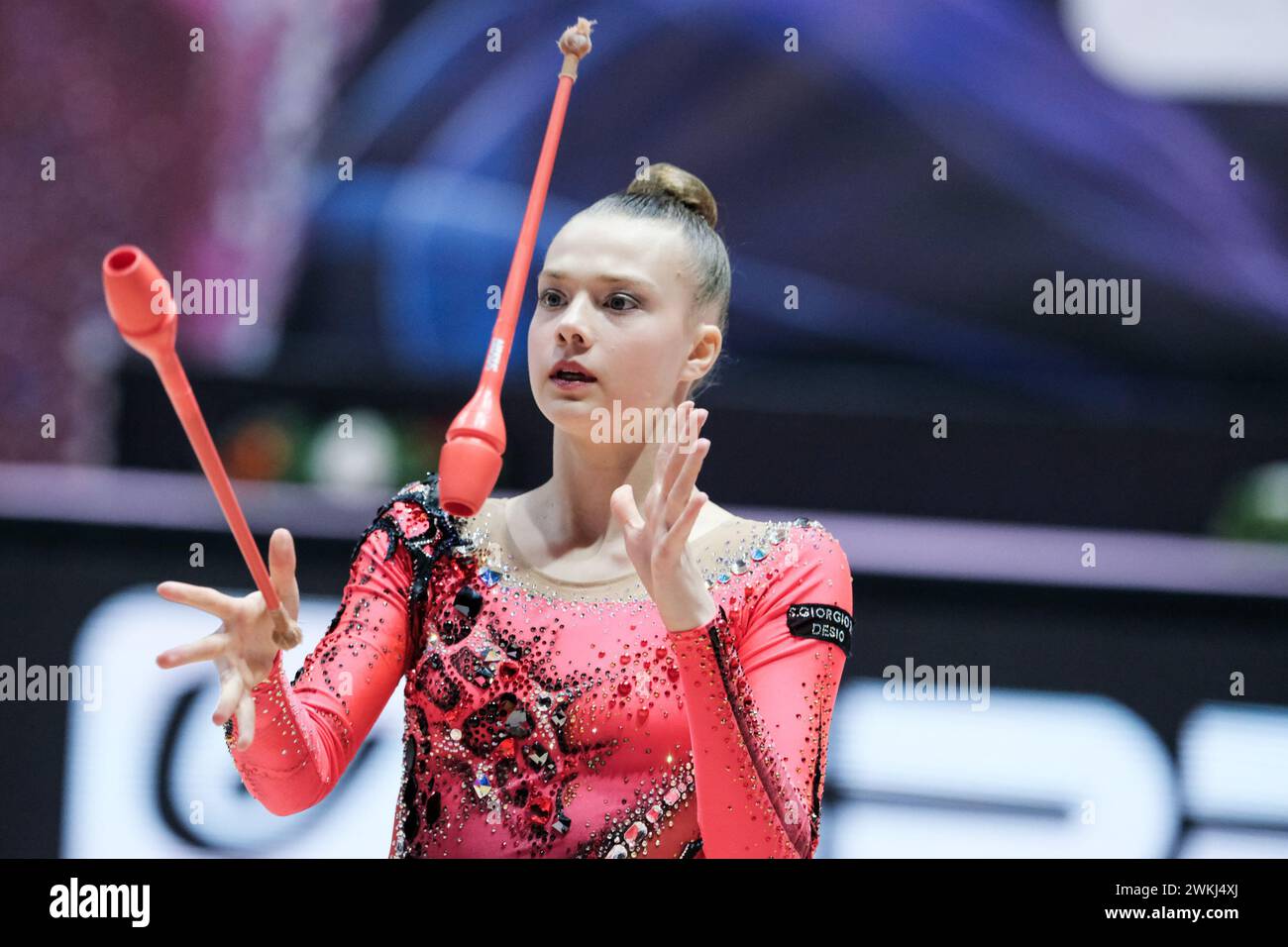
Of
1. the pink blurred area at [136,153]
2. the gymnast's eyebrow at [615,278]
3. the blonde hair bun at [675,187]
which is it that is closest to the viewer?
the gymnast's eyebrow at [615,278]

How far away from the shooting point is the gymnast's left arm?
1433mm

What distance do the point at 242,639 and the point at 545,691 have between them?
1.30 feet

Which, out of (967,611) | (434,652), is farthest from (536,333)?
(967,611)

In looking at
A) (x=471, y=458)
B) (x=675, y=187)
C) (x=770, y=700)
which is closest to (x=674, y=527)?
(x=471, y=458)

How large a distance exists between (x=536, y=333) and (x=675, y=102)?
76.8 inches

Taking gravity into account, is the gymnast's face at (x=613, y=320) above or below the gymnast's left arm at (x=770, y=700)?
→ above

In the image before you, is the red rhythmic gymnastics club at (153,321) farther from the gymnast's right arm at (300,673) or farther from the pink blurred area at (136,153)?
the pink blurred area at (136,153)

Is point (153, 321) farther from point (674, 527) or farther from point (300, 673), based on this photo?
point (300, 673)

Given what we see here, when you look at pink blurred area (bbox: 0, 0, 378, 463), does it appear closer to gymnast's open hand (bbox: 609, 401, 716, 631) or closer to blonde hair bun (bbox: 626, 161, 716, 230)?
blonde hair bun (bbox: 626, 161, 716, 230)

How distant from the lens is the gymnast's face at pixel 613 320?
1681 mm

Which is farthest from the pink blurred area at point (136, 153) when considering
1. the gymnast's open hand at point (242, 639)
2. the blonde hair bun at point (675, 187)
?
the gymnast's open hand at point (242, 639)

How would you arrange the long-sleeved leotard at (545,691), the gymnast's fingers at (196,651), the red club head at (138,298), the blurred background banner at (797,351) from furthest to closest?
the blurred background banner at (797,351) < the long-sleeved leotard at (545,691) < the gymnast's fingers at (196,651) < the red club head at (138,298)

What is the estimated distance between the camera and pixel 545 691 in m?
1.65

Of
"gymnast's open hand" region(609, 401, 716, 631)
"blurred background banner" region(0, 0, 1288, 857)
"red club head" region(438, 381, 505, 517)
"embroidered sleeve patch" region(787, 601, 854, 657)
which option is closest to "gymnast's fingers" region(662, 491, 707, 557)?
"gymnast's open hand" region(609, 401, 716, 631)
